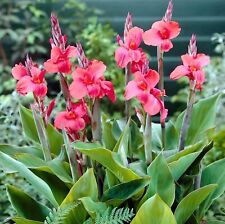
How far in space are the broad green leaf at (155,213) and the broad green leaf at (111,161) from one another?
13 cm

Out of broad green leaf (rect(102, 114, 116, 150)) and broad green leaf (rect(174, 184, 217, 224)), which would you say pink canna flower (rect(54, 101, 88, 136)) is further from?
broad green leaf (rect(174, 184, 217, 224))

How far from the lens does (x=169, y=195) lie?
1.47 meters

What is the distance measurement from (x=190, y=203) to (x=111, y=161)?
9.7 inches

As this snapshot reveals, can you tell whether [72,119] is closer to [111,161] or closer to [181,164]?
[111,161]

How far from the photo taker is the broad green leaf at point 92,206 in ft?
4.64

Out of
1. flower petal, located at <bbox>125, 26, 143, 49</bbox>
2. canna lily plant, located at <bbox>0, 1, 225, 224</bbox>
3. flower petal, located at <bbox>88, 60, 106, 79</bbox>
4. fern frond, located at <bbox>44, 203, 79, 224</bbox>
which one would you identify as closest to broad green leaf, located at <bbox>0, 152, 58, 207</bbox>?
canna lily plant, located at <bbox>0, 1, 225, 224</bbox>

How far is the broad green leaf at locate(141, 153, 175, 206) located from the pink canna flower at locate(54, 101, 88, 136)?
0.72 feet

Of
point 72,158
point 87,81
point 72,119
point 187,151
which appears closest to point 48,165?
point 72,158

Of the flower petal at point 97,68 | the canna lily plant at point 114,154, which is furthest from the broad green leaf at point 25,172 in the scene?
the flower petal at point 97,68

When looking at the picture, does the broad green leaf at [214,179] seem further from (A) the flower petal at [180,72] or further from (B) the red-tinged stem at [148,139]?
(A) the flower petal at [180,72]

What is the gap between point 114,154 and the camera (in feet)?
4.74

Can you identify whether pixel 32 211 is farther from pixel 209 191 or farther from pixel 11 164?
pixel 209 191

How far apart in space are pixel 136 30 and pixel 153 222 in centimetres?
51

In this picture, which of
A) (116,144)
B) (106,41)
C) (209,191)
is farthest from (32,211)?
(106,41)
